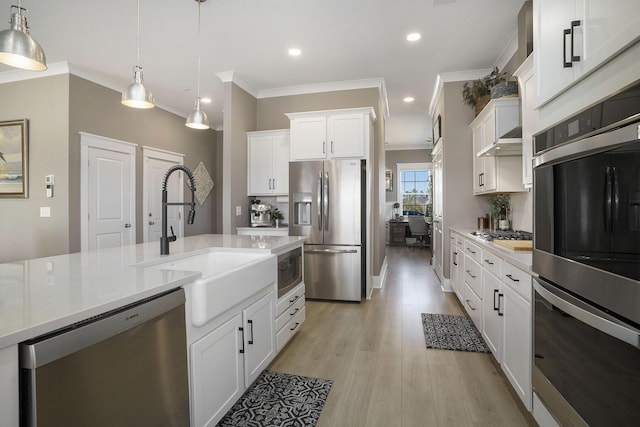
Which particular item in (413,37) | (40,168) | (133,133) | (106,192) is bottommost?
(106,192)

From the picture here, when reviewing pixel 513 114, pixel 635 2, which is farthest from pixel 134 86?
pixel 513 114

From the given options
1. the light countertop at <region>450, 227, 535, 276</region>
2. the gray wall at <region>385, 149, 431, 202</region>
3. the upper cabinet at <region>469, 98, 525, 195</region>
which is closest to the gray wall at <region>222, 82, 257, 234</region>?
the upper cabinet at <region>469, 98, 525, 195</region>

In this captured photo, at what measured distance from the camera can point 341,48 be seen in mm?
3646

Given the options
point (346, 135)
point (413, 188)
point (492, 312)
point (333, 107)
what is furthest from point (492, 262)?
point (413, 188)

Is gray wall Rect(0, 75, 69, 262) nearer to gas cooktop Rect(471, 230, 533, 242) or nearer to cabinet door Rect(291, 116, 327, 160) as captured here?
cabinet door Rect(291, 116, 327, 160)

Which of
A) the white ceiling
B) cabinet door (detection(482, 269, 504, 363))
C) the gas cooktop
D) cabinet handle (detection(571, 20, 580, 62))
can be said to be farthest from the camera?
the white ceiling

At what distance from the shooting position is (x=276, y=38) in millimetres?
3449

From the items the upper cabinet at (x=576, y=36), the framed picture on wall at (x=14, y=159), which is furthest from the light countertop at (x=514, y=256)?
the framed picture on wall at (x=14, y=159)

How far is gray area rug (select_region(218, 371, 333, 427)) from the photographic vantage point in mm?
1799

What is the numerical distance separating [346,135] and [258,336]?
2.85m

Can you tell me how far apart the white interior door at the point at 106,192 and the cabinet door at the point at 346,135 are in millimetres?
3115

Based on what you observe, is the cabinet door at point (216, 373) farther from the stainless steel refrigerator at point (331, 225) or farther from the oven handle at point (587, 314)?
the stainless steel refrigerator at point (331, 225)

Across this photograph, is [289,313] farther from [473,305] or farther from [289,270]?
[473,305]

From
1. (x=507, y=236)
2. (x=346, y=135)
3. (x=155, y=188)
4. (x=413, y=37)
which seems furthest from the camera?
(x=155, y=188)
